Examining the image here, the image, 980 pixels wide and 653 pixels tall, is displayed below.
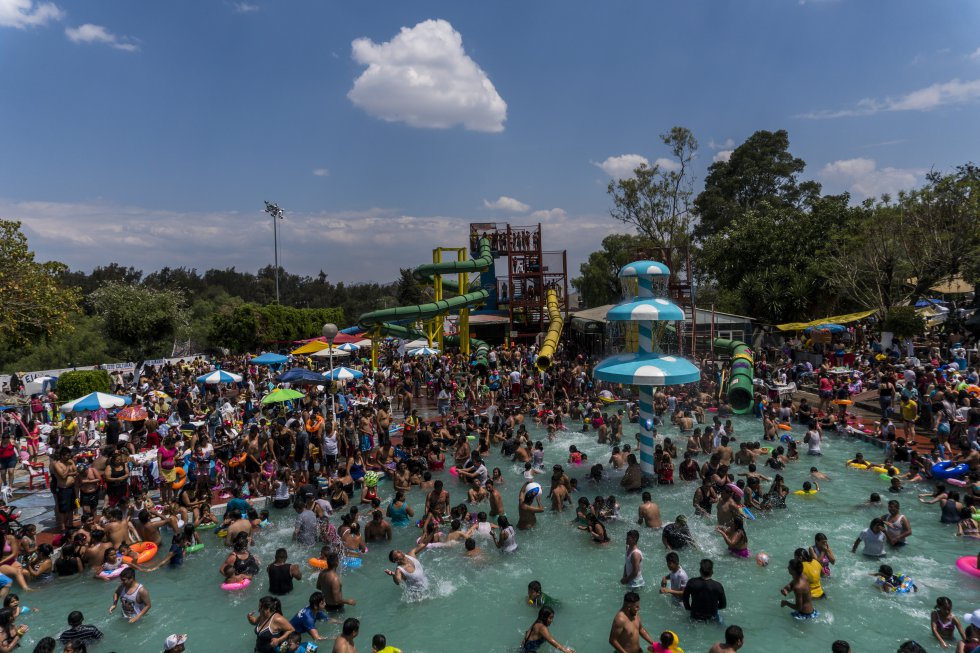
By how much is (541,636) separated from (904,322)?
23.2 metres

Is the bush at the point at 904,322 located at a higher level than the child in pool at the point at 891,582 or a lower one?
higher

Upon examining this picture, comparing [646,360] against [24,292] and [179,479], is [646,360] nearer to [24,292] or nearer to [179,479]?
[179,479]

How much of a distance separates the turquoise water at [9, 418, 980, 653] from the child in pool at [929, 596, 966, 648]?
0.23 m

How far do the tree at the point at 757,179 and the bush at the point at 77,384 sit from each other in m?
52.0

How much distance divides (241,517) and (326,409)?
753 cm

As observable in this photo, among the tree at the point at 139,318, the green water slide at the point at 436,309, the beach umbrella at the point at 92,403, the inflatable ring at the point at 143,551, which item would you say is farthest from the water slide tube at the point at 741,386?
the tree at the point at 139,318

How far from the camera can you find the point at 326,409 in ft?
59.2

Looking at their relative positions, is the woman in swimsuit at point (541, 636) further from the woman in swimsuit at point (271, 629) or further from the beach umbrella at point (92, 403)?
the beach umbrella at point (92, 403)

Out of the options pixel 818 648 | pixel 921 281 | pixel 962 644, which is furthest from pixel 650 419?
pixel 921 281

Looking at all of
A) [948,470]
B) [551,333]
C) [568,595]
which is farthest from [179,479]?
[551,333]

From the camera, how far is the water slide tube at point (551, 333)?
24.8 m

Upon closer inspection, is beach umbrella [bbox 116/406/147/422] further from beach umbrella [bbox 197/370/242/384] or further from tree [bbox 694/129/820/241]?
tree [bbox 694/129/820/241]

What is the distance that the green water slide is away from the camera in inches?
1064

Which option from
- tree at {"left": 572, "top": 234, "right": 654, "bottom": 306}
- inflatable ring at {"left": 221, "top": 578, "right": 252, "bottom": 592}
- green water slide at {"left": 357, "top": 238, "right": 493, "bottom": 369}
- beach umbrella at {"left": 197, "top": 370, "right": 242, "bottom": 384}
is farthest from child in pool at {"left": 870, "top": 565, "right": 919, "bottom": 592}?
tree at {"left": 572, "top": 234, "right": 654, "bottom": 306}
